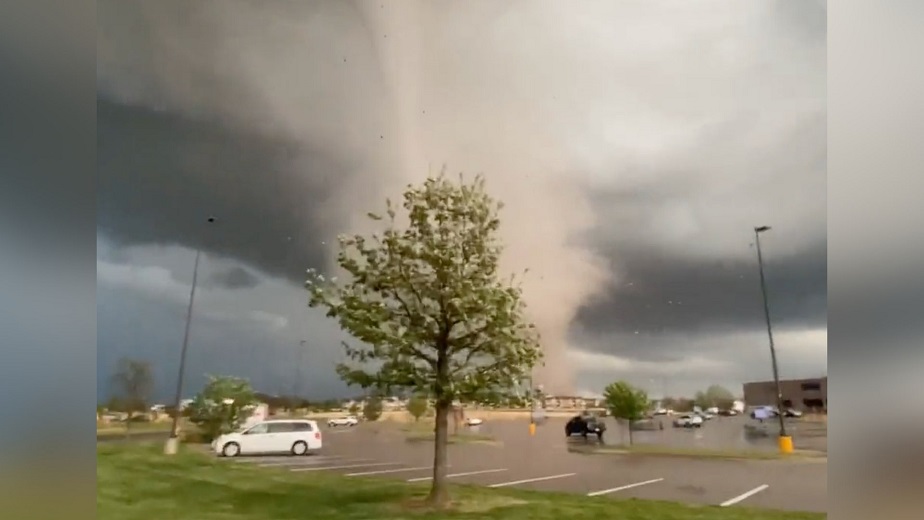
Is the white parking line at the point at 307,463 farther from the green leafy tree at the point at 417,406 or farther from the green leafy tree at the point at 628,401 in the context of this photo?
the green leafy tree at the point at 628,401

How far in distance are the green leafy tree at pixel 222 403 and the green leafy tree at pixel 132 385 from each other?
0.10 meters

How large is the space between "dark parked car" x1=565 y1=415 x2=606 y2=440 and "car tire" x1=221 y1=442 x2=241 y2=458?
0.66 metres

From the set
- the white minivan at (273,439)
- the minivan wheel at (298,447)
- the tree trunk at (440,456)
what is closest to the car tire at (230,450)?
the white minivan at (273,439)

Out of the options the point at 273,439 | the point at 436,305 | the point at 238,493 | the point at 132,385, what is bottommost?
the point at 238,493

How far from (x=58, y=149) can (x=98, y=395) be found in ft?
1.70

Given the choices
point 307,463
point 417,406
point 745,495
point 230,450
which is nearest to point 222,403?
point 230,450

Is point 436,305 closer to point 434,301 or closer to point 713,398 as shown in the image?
point 434,301

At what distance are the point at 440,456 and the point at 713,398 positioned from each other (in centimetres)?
53

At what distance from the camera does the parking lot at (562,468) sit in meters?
1.52

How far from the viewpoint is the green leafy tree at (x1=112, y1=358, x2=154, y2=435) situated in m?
1.61

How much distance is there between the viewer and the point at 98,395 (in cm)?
163

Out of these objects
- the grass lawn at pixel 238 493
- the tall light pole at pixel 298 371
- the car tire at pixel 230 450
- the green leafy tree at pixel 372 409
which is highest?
the tall light pole at pixel 298 371

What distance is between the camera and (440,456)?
1.59m

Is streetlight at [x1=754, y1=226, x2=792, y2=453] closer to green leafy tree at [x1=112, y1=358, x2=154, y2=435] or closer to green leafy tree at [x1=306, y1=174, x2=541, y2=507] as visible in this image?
green leafy tree at [x1=306, y1=174, x2=541, y2=507]
